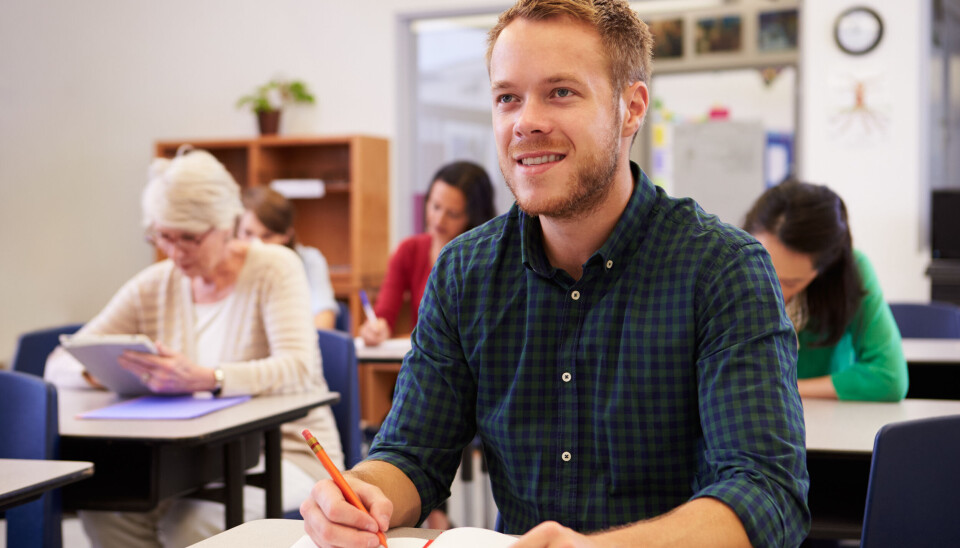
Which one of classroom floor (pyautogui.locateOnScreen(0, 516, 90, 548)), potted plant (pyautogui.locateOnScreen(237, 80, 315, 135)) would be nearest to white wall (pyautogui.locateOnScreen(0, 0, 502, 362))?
potted plant (pyautogui.locateOnScreen(237, 80, 315, 135))

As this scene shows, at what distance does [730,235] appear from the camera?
1253 mm

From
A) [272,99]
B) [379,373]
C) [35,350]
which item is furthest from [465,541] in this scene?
[272,99]

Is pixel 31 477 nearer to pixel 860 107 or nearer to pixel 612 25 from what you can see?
pixel 612 25

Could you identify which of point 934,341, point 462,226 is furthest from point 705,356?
point 462,226

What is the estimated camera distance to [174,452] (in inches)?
83.7

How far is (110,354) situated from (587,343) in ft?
4.68

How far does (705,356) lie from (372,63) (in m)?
5.00

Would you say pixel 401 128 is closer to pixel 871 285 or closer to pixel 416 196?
pixel 416 196

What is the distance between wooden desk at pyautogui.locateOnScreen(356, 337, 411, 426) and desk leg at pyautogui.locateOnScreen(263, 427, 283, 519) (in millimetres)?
384

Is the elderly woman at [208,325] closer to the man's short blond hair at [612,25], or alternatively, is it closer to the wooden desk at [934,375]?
the man's short blond hair at [612,25]

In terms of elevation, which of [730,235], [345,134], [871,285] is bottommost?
[871,285]

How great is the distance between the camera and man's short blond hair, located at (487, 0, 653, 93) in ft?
4.05

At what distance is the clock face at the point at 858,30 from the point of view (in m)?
4.91

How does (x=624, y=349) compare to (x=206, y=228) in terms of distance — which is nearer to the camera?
(x=624, y=349)
